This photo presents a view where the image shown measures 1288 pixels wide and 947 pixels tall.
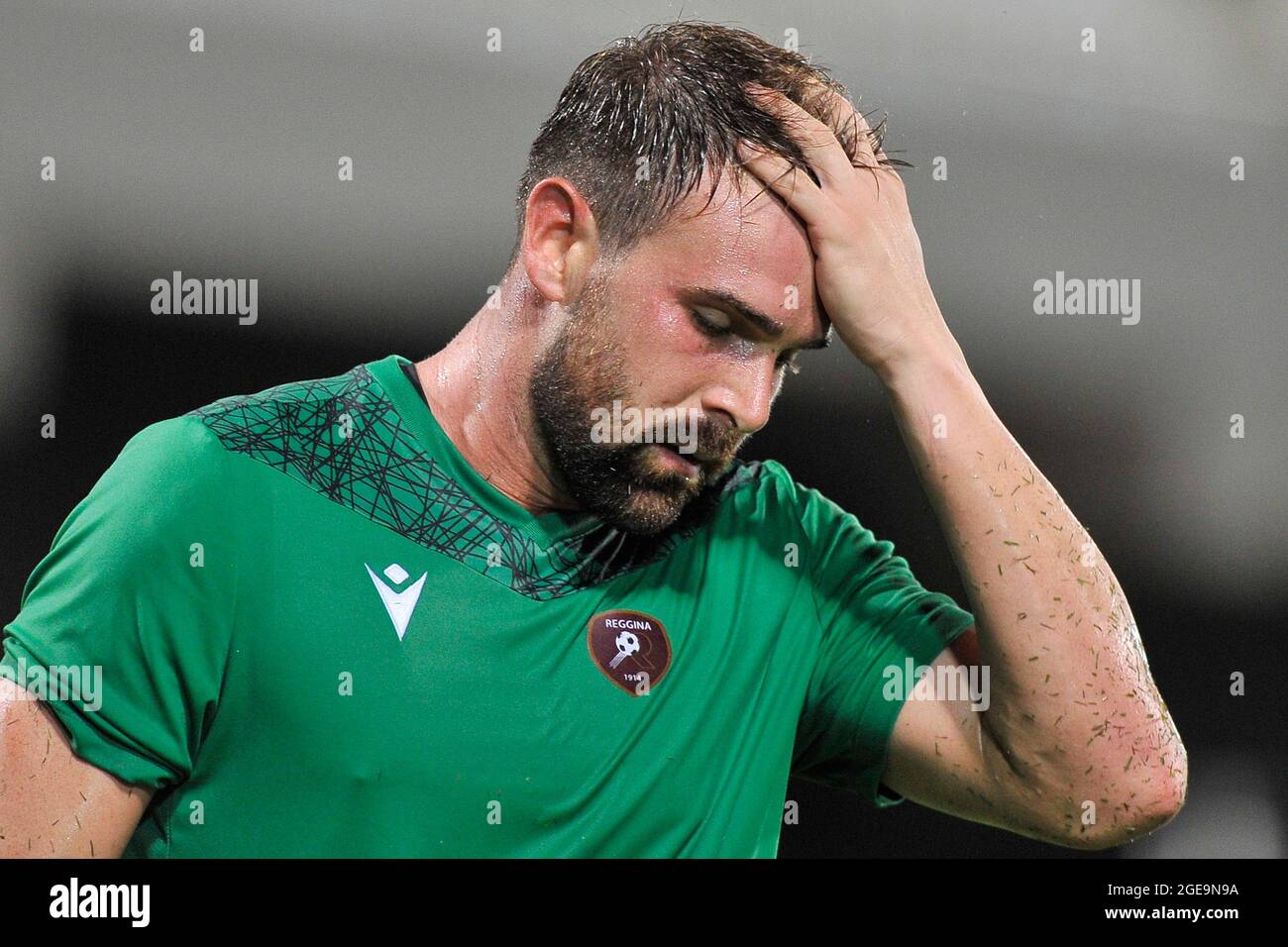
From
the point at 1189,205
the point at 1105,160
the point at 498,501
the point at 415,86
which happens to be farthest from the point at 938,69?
the point at 498,501

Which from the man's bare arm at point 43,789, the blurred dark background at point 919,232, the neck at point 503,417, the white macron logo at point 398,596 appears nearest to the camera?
the man's bare arm at point 43,789

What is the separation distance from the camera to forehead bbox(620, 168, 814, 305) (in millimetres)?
1127

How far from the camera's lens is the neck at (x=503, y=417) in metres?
1.23

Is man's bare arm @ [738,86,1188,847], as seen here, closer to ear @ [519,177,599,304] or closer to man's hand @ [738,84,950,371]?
man's hand @ [738,84,950,371]

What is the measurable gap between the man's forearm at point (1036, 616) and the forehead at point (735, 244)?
0.46 feet

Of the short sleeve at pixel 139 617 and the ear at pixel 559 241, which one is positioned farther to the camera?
the ear at pixel 559 241

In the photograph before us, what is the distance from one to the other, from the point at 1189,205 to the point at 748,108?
4.15 feet

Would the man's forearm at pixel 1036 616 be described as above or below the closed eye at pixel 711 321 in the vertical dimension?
below

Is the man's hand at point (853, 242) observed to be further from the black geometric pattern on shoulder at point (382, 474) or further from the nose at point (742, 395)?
the black geometric pattern on shoulder at point (382, 474)

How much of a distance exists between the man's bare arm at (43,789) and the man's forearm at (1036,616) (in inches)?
29.0

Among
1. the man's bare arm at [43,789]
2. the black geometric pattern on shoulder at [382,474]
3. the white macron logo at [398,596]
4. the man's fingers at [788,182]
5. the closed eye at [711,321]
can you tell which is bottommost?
the man's bare arm at [43,789]

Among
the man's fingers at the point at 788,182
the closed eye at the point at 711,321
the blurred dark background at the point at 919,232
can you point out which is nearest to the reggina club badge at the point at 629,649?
the closed eye at the point at 711,321

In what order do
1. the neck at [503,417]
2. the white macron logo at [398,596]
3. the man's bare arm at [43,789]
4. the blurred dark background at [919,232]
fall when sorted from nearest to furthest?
the man's bare arm at [43,789], the white macron logo at [398,596], the neck at [503,417], the blurred dark background at [919,232]

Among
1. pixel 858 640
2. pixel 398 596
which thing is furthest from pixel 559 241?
pixel 858 640
